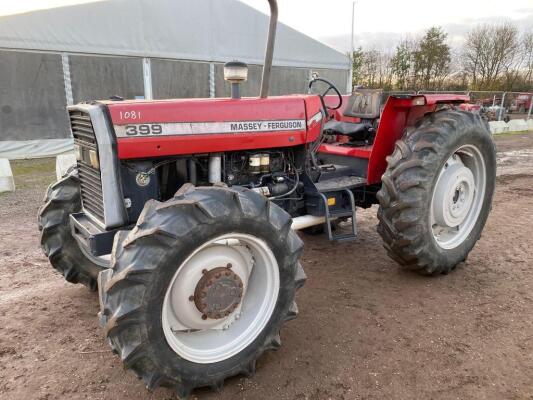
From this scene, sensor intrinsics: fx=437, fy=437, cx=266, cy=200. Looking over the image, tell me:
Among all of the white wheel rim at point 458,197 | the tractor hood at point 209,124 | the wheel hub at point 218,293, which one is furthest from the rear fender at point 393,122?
the wheel hub at point 218,293

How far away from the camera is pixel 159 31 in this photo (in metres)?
11.4

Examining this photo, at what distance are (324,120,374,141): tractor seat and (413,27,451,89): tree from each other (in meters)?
26.9

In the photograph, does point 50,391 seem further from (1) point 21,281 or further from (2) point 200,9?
(2) point 200,9

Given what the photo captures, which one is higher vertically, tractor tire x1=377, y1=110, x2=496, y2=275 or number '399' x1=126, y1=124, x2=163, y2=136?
number '399' x1=126, y1=124, x2=163, y2=136

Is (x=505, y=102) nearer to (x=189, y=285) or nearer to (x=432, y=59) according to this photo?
(x=432, y=59)

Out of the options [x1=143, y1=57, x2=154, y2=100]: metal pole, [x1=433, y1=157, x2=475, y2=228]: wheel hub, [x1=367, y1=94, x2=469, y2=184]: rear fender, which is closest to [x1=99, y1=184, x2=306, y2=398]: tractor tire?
[x1=367, y1=94, x2=469, y2=184]: rear fender

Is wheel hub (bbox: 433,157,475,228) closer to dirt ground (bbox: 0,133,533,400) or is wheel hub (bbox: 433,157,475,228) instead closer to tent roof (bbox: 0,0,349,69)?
dirt ground (bbox: 0,133,533,400)

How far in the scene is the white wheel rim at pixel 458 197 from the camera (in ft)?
12.3

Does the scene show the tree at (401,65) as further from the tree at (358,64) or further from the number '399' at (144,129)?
the number '399' at (144,129)

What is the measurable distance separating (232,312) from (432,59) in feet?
99.9

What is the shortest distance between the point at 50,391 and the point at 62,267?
1095mm

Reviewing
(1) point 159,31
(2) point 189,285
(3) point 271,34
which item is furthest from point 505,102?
(2) point 189,285

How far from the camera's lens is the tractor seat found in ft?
14.6

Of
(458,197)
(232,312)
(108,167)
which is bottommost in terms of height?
(232,312)
